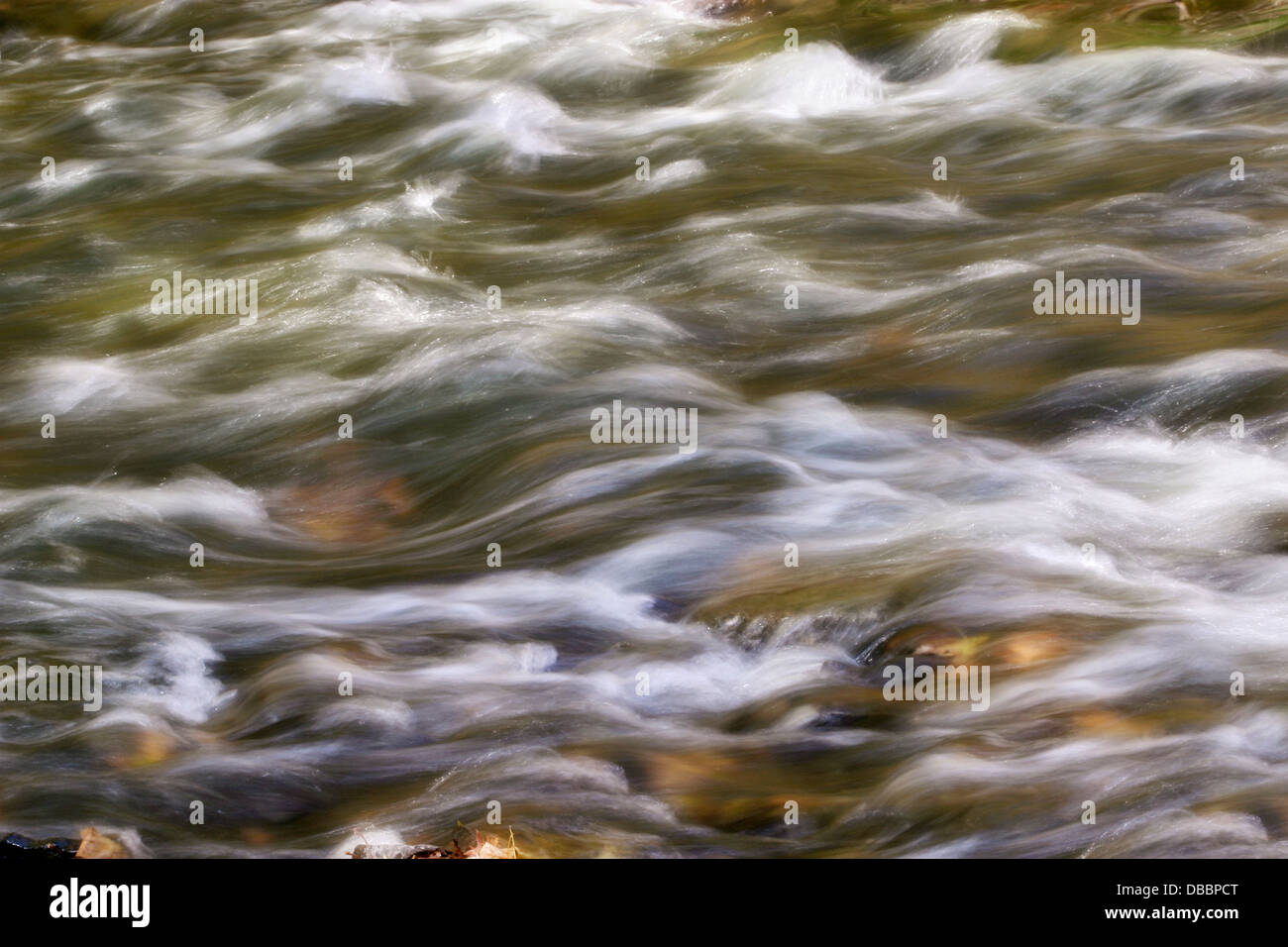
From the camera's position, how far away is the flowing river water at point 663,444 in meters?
4.52

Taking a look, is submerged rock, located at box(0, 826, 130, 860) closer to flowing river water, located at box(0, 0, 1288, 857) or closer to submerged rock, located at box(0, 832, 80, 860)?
submerged rock, located at box(0, 832, 80, 860)

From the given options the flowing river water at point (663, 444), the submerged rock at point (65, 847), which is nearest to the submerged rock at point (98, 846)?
the submerged rock at point (65, 847)

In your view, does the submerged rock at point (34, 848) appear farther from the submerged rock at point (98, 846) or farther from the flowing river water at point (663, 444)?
the flowing river water at point (663, 444)

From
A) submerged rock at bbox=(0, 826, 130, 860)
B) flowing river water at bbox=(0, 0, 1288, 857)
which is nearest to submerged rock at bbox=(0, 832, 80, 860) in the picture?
submerged rock at bbox=(0, 826, 130, 860)

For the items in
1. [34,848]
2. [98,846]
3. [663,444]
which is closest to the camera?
[34,848]

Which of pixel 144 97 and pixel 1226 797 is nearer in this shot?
pixel 1226 797

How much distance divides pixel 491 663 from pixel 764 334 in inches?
98.4

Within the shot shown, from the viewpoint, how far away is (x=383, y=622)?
534cm

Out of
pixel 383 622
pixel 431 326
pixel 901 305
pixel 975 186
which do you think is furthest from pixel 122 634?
pixel 975 186

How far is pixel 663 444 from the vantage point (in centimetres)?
630

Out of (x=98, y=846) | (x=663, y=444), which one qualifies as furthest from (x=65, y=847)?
(x=663, y=444)

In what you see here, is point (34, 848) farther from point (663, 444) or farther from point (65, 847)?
point (663, 444)

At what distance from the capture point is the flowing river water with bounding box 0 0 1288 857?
4.52 metres
